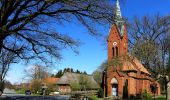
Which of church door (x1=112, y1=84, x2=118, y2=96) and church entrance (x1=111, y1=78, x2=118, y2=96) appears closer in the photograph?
church entrance (x1=111, y1=78, x2=118, y2=96)

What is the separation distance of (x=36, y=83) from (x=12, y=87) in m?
50.5

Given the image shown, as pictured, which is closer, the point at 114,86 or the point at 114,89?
the point at 114,86

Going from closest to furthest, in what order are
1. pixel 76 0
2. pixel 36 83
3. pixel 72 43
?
pixel 76 0, pixel 72 43, pixel 36 83

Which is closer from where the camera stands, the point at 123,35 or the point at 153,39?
the point at 153,39

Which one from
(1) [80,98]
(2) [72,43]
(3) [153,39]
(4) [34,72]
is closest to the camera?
(2) [72,43]

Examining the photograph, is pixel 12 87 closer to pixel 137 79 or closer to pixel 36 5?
pixel 137 79

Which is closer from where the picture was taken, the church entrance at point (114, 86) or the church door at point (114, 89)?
the church entrance at point (114, 86)

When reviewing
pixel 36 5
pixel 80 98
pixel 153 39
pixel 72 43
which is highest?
pixel 153 39

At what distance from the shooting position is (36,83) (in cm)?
9381

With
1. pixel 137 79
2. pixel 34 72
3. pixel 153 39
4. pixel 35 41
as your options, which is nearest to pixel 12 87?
pixel 34 72

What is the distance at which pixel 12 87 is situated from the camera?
141 m

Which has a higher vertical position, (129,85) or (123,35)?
(123,35)

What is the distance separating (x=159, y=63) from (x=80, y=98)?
12.3m

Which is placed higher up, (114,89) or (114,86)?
(114,86)
